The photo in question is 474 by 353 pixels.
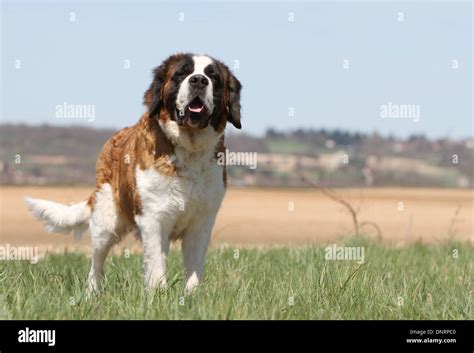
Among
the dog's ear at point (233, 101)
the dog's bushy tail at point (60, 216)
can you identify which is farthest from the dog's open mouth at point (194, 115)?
the dog's bushy tail at point (60, 216)

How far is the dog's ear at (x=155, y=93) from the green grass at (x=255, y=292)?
1.44m

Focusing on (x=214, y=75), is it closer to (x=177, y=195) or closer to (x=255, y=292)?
(x=177, y=195)

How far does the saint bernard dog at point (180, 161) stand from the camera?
21.7ft

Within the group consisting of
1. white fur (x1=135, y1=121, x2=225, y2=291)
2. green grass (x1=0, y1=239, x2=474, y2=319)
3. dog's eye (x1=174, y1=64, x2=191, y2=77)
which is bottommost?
green grass (x1=0, y1=239, x2=474, y2=319)

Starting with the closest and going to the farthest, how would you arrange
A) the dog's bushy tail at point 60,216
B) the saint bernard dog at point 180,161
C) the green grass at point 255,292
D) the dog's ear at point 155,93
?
1. the green grass at point 255,292
2. the saint bernard dog at point 180,161
3. the dog's ear at point 155,93
4. the dog's bushy tail at point 60,216

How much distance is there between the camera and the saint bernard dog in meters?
6.61

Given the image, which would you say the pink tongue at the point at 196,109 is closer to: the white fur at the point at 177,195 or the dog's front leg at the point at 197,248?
the white fur at the point at 177,195

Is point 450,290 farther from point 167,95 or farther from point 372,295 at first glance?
point 167,95

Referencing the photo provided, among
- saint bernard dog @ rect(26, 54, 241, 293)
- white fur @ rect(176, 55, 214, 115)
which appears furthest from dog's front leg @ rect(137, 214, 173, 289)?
white fur @ rect(176, 55, 214, 115)

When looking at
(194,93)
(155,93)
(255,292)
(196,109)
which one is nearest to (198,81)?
(194,93)

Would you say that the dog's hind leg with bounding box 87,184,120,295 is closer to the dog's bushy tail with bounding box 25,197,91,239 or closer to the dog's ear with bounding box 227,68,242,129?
the dog's bushy tail with bounding box 25,197,91,239
